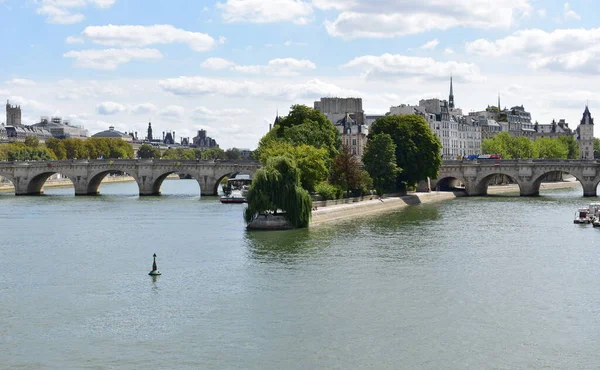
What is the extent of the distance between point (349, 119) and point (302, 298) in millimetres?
102318

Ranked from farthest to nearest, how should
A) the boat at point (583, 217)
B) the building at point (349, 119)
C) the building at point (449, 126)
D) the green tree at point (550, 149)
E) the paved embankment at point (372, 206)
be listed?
the green tree at point (550, 149), the building at point (449, 126), the building at point (349, 119), the paved embankment at point (372, 206), the boat at point (583, 217)

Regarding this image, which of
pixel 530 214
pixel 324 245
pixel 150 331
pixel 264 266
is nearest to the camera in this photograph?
pixel 150 331

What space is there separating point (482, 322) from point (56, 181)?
130 m

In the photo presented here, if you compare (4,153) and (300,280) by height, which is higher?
(4,153)

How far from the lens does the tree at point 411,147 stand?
315ft

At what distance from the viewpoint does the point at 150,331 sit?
32.2 metres

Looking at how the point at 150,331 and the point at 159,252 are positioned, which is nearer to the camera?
the point at 150,331

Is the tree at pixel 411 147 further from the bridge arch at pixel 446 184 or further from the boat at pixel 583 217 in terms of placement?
the boat at pixel 583 217

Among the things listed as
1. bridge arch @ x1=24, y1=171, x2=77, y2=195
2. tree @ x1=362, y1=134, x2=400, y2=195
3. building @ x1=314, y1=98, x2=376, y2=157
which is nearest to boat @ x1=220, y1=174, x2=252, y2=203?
tree @ x1=362, y1=134, x2=400, y2=195

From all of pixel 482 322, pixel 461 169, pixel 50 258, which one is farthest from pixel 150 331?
pixel 461 169

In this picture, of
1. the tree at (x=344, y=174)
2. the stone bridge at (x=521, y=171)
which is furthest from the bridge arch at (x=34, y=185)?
the stone bridge at (x=521, y=171)

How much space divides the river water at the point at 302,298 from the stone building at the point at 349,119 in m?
69.5

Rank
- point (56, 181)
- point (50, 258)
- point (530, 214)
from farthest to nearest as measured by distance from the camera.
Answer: point (56, 181)
point (530, 214)
point (50, 258)

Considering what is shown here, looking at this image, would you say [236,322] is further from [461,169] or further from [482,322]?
[461,169]
